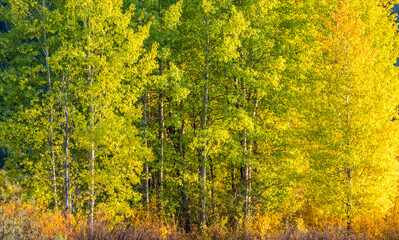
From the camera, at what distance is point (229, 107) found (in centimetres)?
1351

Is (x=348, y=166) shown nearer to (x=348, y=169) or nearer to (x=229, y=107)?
(x=348, y=169)

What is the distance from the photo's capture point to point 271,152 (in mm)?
15133

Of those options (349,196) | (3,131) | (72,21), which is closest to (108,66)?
(72,21)

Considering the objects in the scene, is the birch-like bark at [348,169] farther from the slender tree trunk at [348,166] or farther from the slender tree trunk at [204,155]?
the slender tree trunk at [204,155]

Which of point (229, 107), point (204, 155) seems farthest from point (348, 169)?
point (204, 155)

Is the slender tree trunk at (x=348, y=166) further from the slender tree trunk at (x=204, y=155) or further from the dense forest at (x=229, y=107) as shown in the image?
the slender tree trunk at (x=204, y=155)

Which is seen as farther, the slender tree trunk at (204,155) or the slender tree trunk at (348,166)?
the slender tree trunk at (204,155)

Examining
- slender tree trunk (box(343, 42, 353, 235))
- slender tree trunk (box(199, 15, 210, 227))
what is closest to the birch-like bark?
slender tree trunk (box(343, 42, 353, 235))

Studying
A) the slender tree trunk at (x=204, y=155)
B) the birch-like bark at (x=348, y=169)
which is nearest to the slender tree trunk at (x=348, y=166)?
the birch-like bark at (x=348, y=169)

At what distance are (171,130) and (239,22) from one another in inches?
302

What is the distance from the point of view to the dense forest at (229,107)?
11844 millimetres

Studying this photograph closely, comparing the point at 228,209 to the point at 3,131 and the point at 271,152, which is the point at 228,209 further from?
the point at 3,131

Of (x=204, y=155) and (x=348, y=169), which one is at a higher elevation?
(x=204, y=155)

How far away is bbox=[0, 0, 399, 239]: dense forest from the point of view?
11.8 meters
